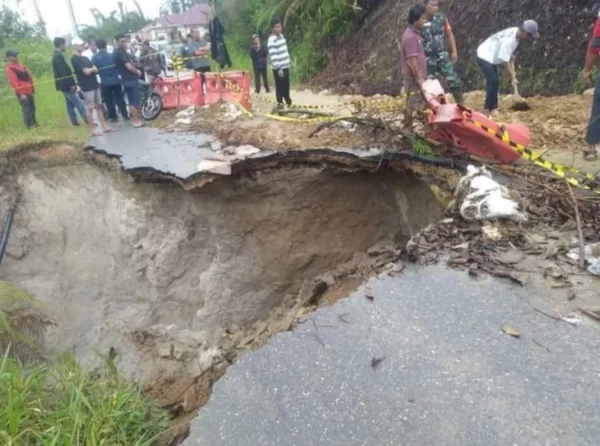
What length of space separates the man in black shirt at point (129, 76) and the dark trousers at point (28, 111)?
1.68 metres

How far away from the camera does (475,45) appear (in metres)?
10.1

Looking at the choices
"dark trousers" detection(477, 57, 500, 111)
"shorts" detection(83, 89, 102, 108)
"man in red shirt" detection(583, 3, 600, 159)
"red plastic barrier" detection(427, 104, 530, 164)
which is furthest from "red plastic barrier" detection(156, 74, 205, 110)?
"man in red shirt" detection(583, 3, 600, 159)

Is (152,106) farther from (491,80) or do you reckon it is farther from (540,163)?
(540,163)

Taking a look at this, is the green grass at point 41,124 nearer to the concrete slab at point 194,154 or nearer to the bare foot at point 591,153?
the concrete slab at point 194,154

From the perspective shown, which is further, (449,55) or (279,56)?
(279,56)

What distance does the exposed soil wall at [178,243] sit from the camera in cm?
603

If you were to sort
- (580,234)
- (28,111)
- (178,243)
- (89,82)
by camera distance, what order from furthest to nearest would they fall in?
(28,111)
(89,82)
(178,243)
(580,234)

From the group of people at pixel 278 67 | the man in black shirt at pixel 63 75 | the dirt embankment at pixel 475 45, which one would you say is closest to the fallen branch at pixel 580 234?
the group of people at pixel 278 67

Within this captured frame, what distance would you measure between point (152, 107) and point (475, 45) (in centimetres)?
659

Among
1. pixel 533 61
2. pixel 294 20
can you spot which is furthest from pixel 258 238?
pixel 294 20

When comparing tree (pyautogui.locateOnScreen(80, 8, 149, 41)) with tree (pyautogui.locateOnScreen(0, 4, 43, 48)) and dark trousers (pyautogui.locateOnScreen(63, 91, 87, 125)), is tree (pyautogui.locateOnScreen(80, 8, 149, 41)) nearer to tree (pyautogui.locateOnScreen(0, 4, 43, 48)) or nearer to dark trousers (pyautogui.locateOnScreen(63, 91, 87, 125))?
tree (pyautogui.locateOnScreen(0, 4, 43, 48))

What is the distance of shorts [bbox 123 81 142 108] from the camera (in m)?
8.52

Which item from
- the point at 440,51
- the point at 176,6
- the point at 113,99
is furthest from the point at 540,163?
the point at 176,6

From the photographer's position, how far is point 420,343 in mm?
2877
